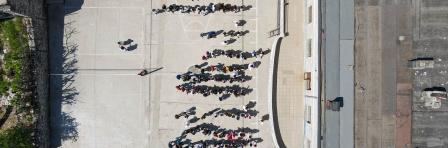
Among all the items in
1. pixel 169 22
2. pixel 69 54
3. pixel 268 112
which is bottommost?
pixel 268 112

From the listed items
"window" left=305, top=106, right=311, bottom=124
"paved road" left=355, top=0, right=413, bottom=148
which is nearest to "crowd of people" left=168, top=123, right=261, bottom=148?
"window" left=305, top=106, right=311, bottom=124

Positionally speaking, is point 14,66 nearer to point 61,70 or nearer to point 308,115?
point 61,70

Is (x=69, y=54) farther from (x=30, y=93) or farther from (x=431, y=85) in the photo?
(x=431, y=85)

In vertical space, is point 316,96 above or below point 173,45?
below

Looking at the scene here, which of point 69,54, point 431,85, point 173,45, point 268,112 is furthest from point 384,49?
point 69,54

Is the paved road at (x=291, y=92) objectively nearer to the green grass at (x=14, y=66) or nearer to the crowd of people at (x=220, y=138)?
the crowd of people at (x=220, y=138)

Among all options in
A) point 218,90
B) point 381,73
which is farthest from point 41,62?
point 381,73
